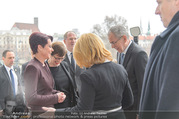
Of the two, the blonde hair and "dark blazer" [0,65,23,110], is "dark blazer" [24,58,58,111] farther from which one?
"dark blazer" [0,65,23,110]

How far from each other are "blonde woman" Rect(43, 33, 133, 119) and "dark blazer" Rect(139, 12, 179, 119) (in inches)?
19.4

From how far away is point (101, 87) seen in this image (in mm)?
1485

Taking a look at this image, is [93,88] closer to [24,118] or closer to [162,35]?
[162,35]

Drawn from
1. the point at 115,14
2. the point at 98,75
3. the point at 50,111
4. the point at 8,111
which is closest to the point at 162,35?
the point at 98,75

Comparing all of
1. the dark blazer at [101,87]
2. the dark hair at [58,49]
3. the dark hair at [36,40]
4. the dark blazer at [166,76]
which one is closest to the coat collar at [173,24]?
the dark blazer at [166,76]

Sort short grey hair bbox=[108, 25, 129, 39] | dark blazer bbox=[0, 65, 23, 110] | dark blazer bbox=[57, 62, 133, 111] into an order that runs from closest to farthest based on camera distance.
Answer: dark blazer bbox=[57, 62, 133, 111] < short grey hair bbox=[108, 25, 129, 39] < dark blazer bbox=[0, 65, 23, 110]

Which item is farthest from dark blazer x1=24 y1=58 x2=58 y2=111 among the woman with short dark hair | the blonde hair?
the blonde hair

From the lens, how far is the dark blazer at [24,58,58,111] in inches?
71.8

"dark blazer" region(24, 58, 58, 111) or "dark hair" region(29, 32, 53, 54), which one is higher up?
"dark hair" region(29, 32, 53, 54)

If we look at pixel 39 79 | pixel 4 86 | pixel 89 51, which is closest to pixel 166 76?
pixel 89 51

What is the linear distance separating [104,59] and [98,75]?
0.56 feet

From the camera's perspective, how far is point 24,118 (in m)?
2.37

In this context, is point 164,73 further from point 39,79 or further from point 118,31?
point 118,31

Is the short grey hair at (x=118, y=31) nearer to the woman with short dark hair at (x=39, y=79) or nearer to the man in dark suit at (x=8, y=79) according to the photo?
the woman with short dark hair at (x=39, y=79)
